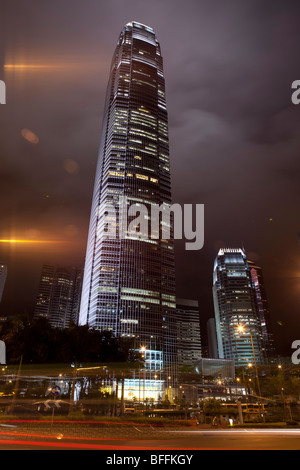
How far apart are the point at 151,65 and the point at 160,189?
83391 mm

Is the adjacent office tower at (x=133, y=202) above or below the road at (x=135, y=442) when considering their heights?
above

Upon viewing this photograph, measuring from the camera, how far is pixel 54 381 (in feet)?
130

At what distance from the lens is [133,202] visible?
146 meters

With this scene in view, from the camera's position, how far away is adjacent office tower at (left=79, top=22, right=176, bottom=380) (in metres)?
124

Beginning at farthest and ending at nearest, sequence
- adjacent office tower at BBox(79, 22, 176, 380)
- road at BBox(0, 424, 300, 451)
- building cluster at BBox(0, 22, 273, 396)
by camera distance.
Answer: adjacent office tower at BBox(79, 22, 176, 380), building cluster at BBox(0, 22, 273, 396), road at BBox(0, 424, 300, 451)

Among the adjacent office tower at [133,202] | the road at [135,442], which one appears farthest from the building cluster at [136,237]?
the road at [135,442]

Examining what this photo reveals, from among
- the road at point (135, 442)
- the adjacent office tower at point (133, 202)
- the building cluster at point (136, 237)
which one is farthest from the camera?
the adjacent office tower at point (133, 202)

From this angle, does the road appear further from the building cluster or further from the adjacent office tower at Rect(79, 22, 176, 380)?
the adjacent office tower at Rect(79, 22, 176, 380)

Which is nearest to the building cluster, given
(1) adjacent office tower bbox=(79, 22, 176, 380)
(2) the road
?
(1) adjacent office tower bbox=(79, 22, 176, 380)

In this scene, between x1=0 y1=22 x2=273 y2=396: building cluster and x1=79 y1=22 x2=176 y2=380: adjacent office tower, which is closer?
x1=0 y1=22 x2=273 y2=396: building cluster

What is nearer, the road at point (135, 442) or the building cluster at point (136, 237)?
the road at point (135, 442)

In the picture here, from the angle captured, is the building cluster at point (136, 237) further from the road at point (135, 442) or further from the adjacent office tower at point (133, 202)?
the road at point (135, 442)

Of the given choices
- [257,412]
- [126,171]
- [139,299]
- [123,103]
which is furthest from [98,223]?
[257,412]

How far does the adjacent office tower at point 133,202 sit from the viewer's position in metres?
124
